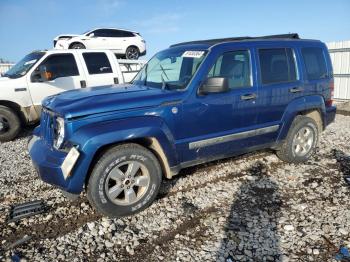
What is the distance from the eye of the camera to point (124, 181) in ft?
11.7

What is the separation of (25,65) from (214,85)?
5.84 metres

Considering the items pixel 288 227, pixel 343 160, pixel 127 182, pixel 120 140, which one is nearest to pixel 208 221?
pixel 288 227

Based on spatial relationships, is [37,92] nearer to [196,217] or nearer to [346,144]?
[196,217]

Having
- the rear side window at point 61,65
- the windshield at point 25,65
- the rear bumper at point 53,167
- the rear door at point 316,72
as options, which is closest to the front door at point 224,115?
the rear door at point 316,72

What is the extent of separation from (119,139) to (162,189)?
4.52ft

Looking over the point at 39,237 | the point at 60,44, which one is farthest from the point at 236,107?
the point at 60,44

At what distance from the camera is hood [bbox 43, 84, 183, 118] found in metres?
3.32

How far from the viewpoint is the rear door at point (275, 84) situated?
14.8 ft

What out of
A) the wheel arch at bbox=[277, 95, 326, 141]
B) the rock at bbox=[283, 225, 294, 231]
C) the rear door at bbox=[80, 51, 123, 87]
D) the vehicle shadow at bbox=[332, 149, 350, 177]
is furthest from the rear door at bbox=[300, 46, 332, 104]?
the rear door at bbox=[80, 51, 123, 87]

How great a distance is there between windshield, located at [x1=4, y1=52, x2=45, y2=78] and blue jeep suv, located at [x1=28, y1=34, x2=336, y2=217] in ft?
13.3

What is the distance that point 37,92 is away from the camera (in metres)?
7.43

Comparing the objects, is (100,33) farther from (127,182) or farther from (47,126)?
(127,182)

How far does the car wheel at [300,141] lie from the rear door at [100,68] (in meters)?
4.94

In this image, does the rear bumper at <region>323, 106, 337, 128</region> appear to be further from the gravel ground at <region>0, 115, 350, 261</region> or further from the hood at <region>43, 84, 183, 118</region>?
the hood at <region>43, 84, 183, 118</region>
